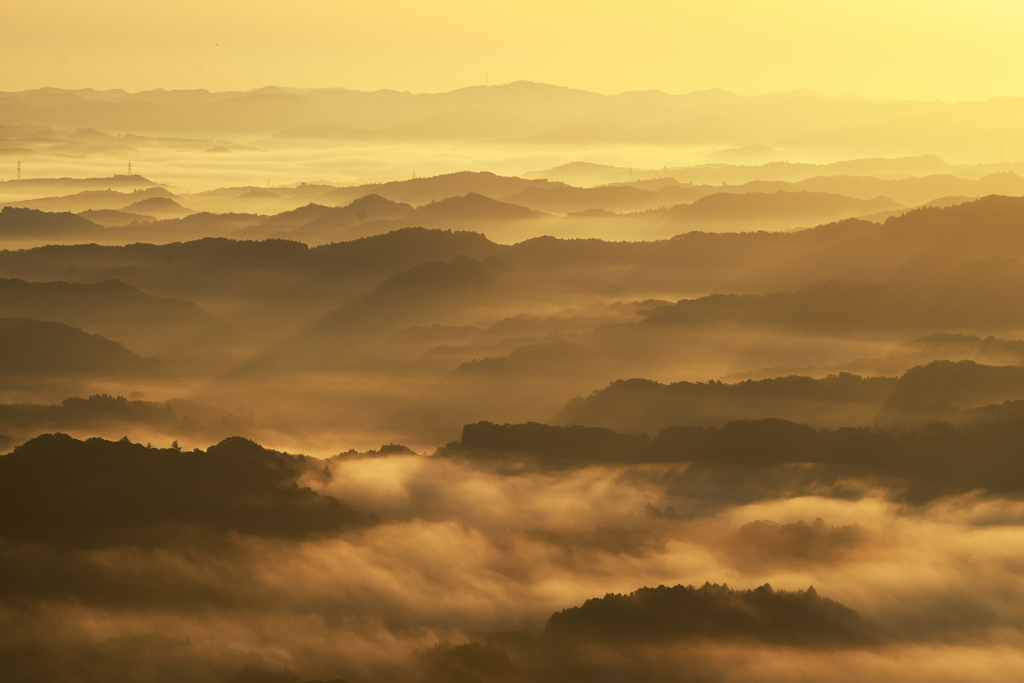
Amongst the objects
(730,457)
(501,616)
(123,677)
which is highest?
(730,457)

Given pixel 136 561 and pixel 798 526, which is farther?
pixel 798 526

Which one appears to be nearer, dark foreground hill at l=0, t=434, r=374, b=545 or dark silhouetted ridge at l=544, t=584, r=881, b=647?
dark silhouetted ridge at l=544, t=584, r=881, b=647

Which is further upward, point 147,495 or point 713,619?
point 147,495

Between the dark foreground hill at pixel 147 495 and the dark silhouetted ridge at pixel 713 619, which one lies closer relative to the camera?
the dark silhouetted ridge at pixel 713 619

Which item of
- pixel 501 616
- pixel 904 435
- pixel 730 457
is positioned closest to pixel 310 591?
pixel 501 616

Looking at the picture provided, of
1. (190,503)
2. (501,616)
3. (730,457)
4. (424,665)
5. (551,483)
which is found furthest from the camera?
(730,457)

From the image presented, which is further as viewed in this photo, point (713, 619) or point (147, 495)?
point (147, 495)

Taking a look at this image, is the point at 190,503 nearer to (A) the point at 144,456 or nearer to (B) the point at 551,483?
(A) the point at 144,456

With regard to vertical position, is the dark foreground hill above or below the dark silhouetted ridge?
above

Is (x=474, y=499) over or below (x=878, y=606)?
over

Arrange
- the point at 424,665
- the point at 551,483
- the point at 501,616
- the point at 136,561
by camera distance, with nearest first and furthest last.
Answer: the point at 424,665, the point at 501,616, the point at 136,561, the point at 551,483

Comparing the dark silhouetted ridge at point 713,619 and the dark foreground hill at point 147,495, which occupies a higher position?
the dark foreground hill at point 147,495
